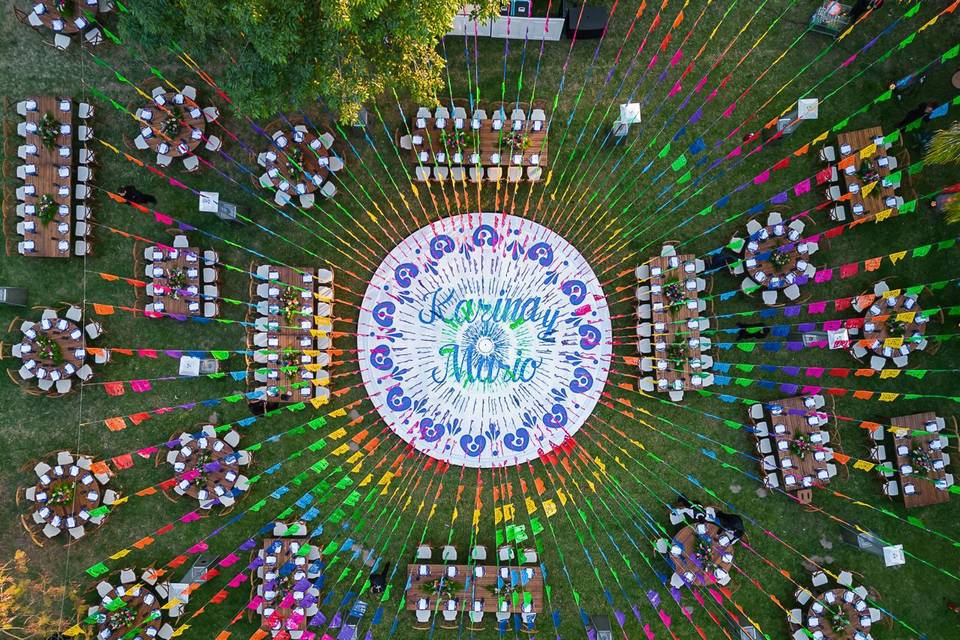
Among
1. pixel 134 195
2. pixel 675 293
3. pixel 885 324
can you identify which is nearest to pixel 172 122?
pixel 134 195

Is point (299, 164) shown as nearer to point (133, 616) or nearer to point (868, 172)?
point (133, 616)

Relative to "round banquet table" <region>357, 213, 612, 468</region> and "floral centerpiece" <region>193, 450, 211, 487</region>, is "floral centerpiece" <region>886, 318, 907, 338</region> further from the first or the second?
"floral centerpiece" <region>193, 450, 211, 487</region>

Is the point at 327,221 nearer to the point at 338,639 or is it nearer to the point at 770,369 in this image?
the point at 338,639

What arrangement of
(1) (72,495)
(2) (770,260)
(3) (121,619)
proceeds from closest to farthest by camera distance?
(3) (121,619), (1) (72,495), (2) (770,260)

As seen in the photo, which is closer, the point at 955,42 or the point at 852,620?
the point at 852,620

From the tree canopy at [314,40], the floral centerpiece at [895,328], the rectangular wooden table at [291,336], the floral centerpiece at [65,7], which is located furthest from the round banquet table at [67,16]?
the floral centerpiece at [895,328]

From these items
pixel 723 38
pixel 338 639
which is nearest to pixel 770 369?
pixel 723 38

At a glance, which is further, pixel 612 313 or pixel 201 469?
pixel 612 313
